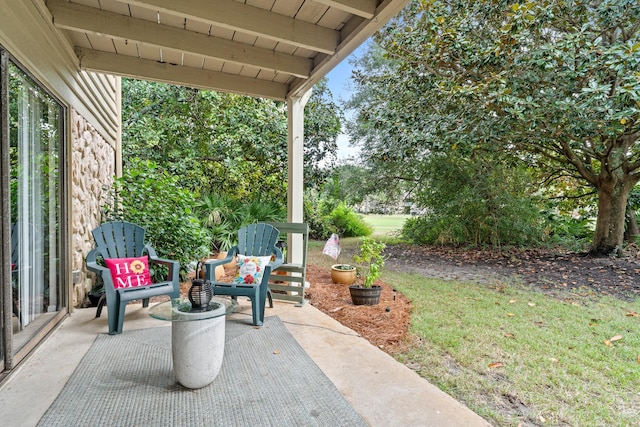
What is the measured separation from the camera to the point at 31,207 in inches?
92.8

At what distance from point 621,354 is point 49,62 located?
471 cm

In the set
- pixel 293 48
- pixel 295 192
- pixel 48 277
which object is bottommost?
pixel 48 277

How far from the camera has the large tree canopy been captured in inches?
158

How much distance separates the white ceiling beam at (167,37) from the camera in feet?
8.62

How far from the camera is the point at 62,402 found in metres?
1.77

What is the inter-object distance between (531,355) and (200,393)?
230cm

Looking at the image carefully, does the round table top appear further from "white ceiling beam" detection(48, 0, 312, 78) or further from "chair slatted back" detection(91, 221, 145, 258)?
"white ceiling beam" detection(48, 0, 312, 78)

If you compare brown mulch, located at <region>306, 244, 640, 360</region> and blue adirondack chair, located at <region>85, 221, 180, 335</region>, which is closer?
blue adirondack chair, located at <region>85, 221, 180, 335</region>

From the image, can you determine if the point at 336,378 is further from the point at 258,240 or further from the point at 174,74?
the point at 174,74

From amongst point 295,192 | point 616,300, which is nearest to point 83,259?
point 295,192

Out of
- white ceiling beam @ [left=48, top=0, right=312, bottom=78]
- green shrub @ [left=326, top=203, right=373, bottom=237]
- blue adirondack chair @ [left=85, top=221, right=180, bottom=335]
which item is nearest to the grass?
blue adirondack chair @ [left=85, top=221, right=180, bottom=335]

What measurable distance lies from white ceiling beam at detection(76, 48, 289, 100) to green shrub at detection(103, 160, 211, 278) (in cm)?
104

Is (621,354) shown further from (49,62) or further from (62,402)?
(49,62)

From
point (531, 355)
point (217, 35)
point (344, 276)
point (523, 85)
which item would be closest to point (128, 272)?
point (217, 35)
